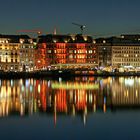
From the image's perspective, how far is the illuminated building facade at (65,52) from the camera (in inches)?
3942

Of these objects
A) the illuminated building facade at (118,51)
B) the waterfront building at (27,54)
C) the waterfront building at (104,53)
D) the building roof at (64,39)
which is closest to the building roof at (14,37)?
the waterfront building at (27,54)

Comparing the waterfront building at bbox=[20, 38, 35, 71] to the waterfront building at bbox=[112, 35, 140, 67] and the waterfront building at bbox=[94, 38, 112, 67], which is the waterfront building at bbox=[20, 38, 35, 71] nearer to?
the waterfront building at bbox=[94, 38, 112, 67]

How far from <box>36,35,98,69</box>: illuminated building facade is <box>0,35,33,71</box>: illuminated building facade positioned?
4447 millimetres

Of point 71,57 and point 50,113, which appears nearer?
point 50,113

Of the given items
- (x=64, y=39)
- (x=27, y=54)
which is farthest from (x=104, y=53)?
(x=27, y=54)

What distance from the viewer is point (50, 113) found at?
23.9m

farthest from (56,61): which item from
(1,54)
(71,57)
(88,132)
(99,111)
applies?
(88,132)

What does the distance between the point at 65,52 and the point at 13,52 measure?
1319 cm

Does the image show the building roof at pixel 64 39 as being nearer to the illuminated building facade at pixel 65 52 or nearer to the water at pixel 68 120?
the illuminated building facade at pixel 65 52

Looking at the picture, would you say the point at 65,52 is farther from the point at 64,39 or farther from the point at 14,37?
the point at 14,37

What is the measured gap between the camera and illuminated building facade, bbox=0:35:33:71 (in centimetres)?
9344

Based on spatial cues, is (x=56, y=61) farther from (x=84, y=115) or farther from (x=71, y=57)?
(x=84, y=115)

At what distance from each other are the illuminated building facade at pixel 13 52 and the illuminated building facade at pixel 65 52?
14.6 feet

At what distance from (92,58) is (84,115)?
80.5 metres
